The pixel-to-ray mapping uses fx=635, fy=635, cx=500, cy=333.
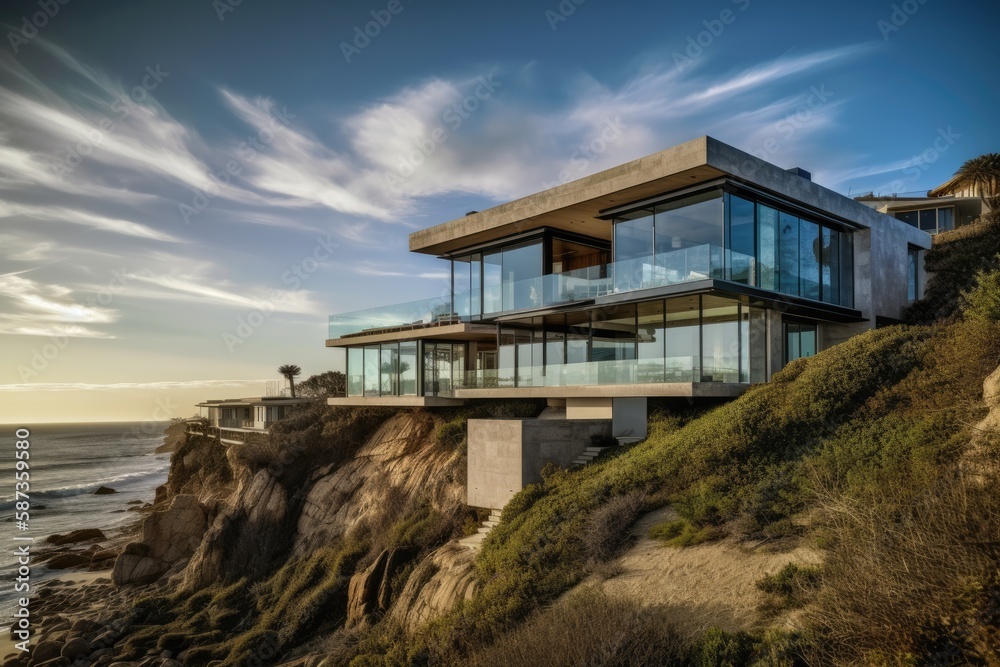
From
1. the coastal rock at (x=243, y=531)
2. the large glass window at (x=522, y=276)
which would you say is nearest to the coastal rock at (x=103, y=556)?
the coastal rock at (x=243, y=531)

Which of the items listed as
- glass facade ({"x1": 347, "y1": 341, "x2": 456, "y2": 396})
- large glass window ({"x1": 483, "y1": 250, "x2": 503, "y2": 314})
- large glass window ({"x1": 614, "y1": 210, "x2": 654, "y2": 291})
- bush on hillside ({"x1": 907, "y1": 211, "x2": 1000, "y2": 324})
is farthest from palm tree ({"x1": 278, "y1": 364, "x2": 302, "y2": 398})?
bush on hillside ({"x1": 907, "y1": 211, "x2": 1000, "y2": 324})

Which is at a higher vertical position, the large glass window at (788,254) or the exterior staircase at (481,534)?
the large glass window at (788,254)

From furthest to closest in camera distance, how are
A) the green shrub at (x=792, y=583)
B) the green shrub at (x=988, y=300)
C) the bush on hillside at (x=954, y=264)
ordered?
1. the bush on hillside at (x=954, y=264)
2. the green shrub at (x=988, y=300)
3. the green shrub at (x=792, y=583)

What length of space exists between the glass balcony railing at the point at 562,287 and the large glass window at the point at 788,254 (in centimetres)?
192

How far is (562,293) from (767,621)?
49.3ft

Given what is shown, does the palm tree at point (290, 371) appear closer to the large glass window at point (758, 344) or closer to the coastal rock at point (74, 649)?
the coastal rock at point (74, 649)

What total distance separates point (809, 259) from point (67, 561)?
38.0 metres

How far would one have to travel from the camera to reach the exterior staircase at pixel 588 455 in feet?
61.9

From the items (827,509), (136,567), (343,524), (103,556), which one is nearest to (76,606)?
(136,567)

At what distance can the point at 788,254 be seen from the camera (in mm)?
20781

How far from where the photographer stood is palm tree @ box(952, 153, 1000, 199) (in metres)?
39.0

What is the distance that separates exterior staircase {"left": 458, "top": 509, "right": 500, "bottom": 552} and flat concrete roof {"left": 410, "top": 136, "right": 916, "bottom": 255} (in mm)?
10573

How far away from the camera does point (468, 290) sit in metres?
27.0

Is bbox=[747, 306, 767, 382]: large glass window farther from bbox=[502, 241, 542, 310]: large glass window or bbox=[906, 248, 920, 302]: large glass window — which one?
bbox=[906, 248, 920, 302]: large glass window
